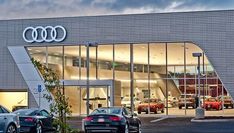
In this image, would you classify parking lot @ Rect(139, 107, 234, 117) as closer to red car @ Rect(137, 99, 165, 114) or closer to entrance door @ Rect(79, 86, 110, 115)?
red car @ Rect(137, 99, 165, 114)

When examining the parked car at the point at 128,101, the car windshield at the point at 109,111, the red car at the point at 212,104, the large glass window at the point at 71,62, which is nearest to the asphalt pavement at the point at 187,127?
the car windshield at the point at 109,111

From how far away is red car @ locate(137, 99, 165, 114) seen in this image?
152 feet

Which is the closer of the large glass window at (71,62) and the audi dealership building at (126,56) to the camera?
the audi dealership building at (126,56)

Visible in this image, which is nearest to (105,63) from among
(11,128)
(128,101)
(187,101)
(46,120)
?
(128,101)

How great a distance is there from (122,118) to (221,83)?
22051 millimetres

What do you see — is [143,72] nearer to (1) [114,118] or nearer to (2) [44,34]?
(2) [44,34]

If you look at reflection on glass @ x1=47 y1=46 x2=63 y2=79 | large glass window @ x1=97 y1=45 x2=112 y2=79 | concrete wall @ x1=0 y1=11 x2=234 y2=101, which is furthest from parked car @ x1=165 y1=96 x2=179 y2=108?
reflection on glass @ x1=47 y1=46 x2=63 y2=79

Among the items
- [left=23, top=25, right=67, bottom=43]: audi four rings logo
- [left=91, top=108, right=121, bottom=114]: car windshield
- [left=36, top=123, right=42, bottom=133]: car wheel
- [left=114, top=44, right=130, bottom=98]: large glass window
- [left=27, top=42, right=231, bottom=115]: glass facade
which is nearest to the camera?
[left=91, top=108, right=121, bottom=114]: car windshield

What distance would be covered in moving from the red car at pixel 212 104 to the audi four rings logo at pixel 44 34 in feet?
41.8

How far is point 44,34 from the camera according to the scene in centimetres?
4772

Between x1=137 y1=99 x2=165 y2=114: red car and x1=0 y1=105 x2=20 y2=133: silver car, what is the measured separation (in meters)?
26.8

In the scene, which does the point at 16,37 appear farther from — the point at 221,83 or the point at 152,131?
the point at 152,131

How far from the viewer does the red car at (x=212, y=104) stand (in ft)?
147

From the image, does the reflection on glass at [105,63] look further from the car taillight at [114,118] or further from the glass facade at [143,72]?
the car taillight at [114,118]
